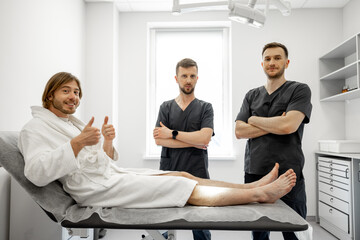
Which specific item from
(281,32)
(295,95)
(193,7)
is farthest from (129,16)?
(295,95)

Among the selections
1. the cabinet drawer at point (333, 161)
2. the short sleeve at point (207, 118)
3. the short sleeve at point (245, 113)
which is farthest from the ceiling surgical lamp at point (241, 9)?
the cabinet drawer at point (333, 161)

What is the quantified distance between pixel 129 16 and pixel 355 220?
10.8 ft

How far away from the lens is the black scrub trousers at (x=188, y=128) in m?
1.93

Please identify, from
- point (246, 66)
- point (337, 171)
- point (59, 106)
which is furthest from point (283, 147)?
point (246, 66)

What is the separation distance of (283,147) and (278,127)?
0.49ft

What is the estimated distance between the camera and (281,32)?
3.55 meters

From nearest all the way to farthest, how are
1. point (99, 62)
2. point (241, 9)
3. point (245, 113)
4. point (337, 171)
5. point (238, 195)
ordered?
point (238, 195) → point (241, 9) → point (245, 113) → point (337, 171) → point (99, 62)

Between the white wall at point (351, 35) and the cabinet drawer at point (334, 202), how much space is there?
0.77 m

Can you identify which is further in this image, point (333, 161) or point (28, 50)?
point (333, 161)

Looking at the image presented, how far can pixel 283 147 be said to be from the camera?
1.68 meters

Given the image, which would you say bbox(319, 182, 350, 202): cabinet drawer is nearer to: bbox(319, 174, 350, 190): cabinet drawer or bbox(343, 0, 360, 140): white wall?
bbox(319, 174, 350, 190): cabinet drawer

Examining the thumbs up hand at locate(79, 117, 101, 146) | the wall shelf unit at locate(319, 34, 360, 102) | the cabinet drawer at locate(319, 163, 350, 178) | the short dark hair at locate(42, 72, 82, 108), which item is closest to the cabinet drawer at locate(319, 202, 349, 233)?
the cabinet drawer at locate(319, 163, 350, 178)

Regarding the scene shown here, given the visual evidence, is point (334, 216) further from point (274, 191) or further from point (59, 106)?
point (59, 106)

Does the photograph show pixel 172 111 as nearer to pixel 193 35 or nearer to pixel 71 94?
pixel 71 94
